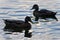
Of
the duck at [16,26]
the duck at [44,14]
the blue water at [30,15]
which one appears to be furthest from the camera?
the duck at [44,14]

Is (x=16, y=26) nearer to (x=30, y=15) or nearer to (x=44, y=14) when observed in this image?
(x=44, y=14)

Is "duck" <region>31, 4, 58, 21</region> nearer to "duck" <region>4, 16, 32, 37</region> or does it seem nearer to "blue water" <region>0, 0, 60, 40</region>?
"blue water" <region>0, 0, 60, 40</region>

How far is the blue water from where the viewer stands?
1240 cm

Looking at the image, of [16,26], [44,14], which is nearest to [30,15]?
[44,14]

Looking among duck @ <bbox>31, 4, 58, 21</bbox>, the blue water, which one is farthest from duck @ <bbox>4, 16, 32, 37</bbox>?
duck @ <bbox>31, 4, 58, 21</bbox>

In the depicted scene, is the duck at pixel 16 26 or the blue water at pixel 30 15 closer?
the blue water at pixel 30 15

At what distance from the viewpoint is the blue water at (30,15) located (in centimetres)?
→ 1240

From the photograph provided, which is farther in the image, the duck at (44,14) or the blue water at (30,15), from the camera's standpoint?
the duck at (44,14)

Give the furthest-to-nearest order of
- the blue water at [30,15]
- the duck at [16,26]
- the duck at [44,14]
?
the duck at [44,14]
the duck at [16,26]
the blue water at [30,15]

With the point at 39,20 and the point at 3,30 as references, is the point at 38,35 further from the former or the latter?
the point at 39,20

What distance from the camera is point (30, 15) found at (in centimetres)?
1686

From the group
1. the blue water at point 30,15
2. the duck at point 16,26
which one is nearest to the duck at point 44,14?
the blue water at point 30,15

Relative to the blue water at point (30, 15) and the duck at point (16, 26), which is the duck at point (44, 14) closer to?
the blue water at point (30, 15)

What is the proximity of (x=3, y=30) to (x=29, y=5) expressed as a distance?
23.4 ft
